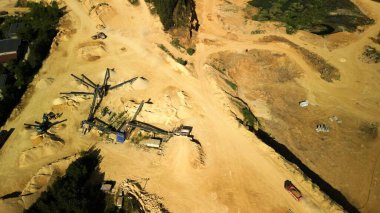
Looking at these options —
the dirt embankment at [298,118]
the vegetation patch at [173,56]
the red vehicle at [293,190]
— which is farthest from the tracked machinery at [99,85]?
the red vehicle at [293,190]

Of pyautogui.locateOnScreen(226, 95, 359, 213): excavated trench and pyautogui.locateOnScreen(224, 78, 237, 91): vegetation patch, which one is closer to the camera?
pyautogui.locateOnScreen(226, 95, 359, 213): excavated trench

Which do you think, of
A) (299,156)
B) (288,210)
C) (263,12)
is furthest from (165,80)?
(263,12)

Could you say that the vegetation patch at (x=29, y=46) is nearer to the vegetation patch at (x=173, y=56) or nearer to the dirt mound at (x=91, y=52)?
the dirt mound at (x=91, y=52)

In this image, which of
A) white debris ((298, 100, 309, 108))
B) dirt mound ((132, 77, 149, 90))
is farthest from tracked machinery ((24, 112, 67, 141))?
white debris ((298, 100, 309, 108))

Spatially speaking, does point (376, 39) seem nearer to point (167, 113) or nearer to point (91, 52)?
point (167, 113)

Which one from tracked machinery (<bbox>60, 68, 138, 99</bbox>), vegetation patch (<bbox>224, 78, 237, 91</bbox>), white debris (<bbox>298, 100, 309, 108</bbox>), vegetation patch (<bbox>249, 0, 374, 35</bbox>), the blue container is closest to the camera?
the blue container

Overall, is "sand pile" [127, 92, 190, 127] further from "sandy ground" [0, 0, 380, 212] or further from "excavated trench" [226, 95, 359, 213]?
"excavated trench" [226, 95, 359, 213]
